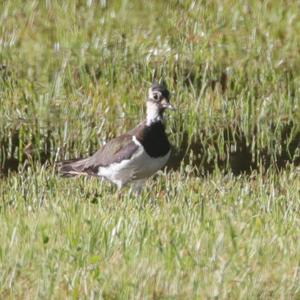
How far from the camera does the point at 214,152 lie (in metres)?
10.9

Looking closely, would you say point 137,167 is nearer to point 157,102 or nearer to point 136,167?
point 136,167

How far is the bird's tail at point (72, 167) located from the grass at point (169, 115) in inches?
3.5

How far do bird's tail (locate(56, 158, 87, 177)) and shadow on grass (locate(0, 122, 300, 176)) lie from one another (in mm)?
711

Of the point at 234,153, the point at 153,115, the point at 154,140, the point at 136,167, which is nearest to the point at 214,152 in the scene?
the point at 234,153

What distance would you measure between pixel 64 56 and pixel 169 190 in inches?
92.8

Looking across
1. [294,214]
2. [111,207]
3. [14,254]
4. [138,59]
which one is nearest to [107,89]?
[138,59]

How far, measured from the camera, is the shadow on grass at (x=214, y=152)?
428 inches

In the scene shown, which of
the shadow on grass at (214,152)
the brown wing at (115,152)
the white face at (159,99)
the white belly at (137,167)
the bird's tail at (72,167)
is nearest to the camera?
the white belly at (137,167)

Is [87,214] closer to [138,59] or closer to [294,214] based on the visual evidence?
[294,214]

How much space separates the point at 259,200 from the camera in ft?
29.3

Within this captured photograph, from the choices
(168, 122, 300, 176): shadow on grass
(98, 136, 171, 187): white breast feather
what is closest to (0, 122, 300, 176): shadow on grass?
(168, 122, 300, 176): shadow on grass

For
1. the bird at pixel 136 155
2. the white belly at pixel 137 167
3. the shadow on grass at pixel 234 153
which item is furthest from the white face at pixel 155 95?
the shadow on grass at pixel 234 153

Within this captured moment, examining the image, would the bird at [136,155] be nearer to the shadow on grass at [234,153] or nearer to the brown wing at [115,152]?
the brown wing at [115,152]

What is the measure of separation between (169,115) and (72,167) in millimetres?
1197
